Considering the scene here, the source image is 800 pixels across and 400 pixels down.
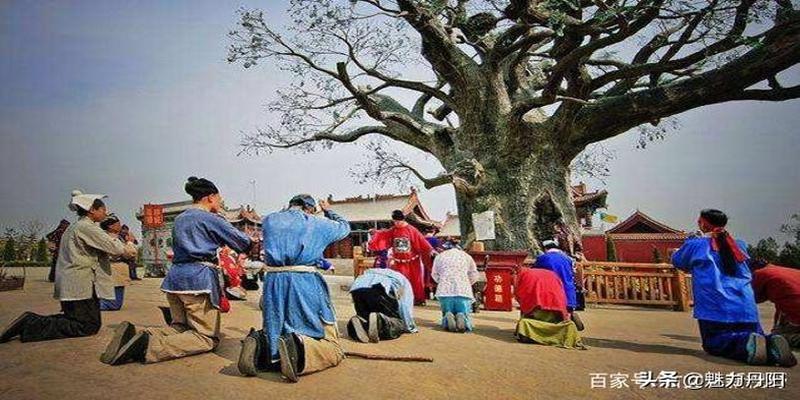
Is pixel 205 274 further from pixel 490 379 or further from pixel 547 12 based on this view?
pixel 547 12

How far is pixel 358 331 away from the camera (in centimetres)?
500

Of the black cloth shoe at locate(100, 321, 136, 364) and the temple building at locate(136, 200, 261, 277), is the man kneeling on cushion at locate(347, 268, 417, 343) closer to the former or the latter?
the black cloth shoe at locate(100, 321, 136, 364)

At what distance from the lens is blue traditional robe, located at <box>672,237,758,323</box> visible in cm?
435

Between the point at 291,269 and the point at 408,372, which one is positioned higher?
the point at 291,269

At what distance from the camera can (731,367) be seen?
4.10m

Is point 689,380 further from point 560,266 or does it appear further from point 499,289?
point 499,289

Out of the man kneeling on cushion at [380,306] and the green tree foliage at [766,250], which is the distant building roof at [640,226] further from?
the man kneeling on cushion at [380,306]

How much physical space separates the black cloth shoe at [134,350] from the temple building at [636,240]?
2536 centimetres

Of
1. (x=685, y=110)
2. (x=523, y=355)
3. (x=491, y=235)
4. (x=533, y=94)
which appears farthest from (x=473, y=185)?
(x=523, y=355)

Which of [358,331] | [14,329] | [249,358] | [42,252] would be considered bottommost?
[358,331]

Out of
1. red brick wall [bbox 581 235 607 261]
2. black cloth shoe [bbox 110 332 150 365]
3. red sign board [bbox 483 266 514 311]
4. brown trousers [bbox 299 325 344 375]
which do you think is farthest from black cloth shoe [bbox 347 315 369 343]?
red brick wall [bbox 581 235 607 261]

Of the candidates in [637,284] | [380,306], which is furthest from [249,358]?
[637,284]

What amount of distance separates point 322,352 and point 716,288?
3.95 meters

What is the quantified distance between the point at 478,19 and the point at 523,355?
10959mm
